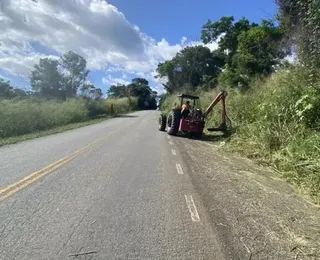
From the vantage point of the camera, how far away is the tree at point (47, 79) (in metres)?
61.4

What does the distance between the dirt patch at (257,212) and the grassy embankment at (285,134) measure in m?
0.49

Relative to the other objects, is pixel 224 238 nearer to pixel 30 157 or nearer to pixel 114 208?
pixel 114 208

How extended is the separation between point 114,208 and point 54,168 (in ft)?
11.9

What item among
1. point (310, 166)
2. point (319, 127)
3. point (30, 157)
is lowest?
point (30, 157)

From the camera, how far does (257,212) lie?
6.29 meters

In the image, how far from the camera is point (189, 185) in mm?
7945

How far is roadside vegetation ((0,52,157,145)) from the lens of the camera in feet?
67.8

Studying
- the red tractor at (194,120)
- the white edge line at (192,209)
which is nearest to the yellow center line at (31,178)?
the white edge line at (192,209)

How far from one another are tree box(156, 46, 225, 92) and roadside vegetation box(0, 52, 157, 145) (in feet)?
34.5

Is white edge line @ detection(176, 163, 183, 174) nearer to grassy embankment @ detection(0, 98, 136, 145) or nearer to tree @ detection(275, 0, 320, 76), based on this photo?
tree @ detection(275, 0, 320, 76)

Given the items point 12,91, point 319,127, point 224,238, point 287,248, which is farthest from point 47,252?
point 12,91

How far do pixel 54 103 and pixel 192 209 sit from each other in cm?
3028

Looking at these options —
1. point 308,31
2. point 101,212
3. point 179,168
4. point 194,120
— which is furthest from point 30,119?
point 101,212

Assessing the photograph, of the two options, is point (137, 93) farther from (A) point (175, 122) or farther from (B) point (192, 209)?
(B) point (192, 209)
